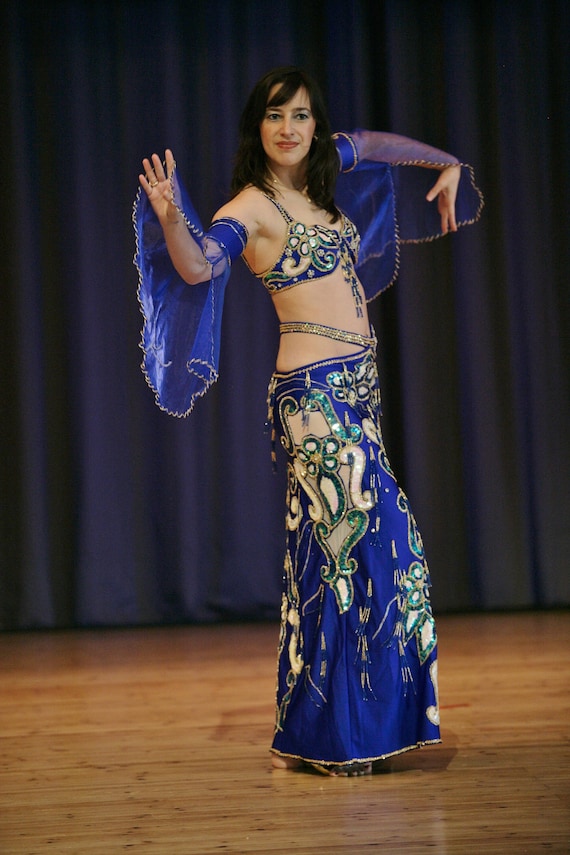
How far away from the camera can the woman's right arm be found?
215 cm

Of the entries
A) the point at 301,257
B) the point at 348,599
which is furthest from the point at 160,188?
the point at 348,599

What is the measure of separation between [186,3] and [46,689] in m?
2.86

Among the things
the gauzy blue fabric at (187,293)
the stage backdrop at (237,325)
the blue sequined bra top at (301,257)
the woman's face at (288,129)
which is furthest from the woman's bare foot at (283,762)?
the stage backdrop at (237,325)

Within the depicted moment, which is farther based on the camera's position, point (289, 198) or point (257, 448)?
point (257, 448)

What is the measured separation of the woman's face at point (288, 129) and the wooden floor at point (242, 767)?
139 centimetres

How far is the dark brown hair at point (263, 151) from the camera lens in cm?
255

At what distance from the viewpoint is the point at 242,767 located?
2.61 metres

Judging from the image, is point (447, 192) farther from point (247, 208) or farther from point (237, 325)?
point (237, 325)

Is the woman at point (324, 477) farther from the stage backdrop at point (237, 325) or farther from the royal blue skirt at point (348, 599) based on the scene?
the stage backdrop at point (237, 325)

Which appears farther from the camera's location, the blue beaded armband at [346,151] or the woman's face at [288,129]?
the blue beaded armband at [346,151]

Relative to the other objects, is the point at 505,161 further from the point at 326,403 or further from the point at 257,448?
the point at 326,403

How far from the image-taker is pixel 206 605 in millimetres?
4781

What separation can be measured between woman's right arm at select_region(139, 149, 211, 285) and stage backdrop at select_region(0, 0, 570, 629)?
2479mm

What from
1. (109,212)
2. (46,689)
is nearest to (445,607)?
(46,689)
